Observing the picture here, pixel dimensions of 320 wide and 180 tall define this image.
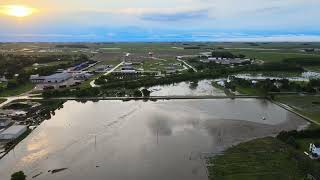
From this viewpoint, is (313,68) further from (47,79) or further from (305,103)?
(47,79)

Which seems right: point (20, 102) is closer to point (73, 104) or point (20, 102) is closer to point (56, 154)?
point (73, 104)


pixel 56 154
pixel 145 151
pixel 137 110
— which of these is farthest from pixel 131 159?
pixel 137 110

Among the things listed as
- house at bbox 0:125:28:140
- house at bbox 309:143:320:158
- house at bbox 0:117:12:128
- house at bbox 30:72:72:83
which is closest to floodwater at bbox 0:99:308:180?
house at bbox 0:125:28:140

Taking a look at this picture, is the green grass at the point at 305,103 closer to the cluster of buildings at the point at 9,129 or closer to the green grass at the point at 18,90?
the cluster of buildings at the point at 9,129

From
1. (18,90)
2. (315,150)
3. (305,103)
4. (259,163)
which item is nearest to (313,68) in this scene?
(305,103)

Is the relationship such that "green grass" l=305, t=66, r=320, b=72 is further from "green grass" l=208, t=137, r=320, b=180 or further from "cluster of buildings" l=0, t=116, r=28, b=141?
"cluster of buildings" l=0, t=116, r=28, b=141
